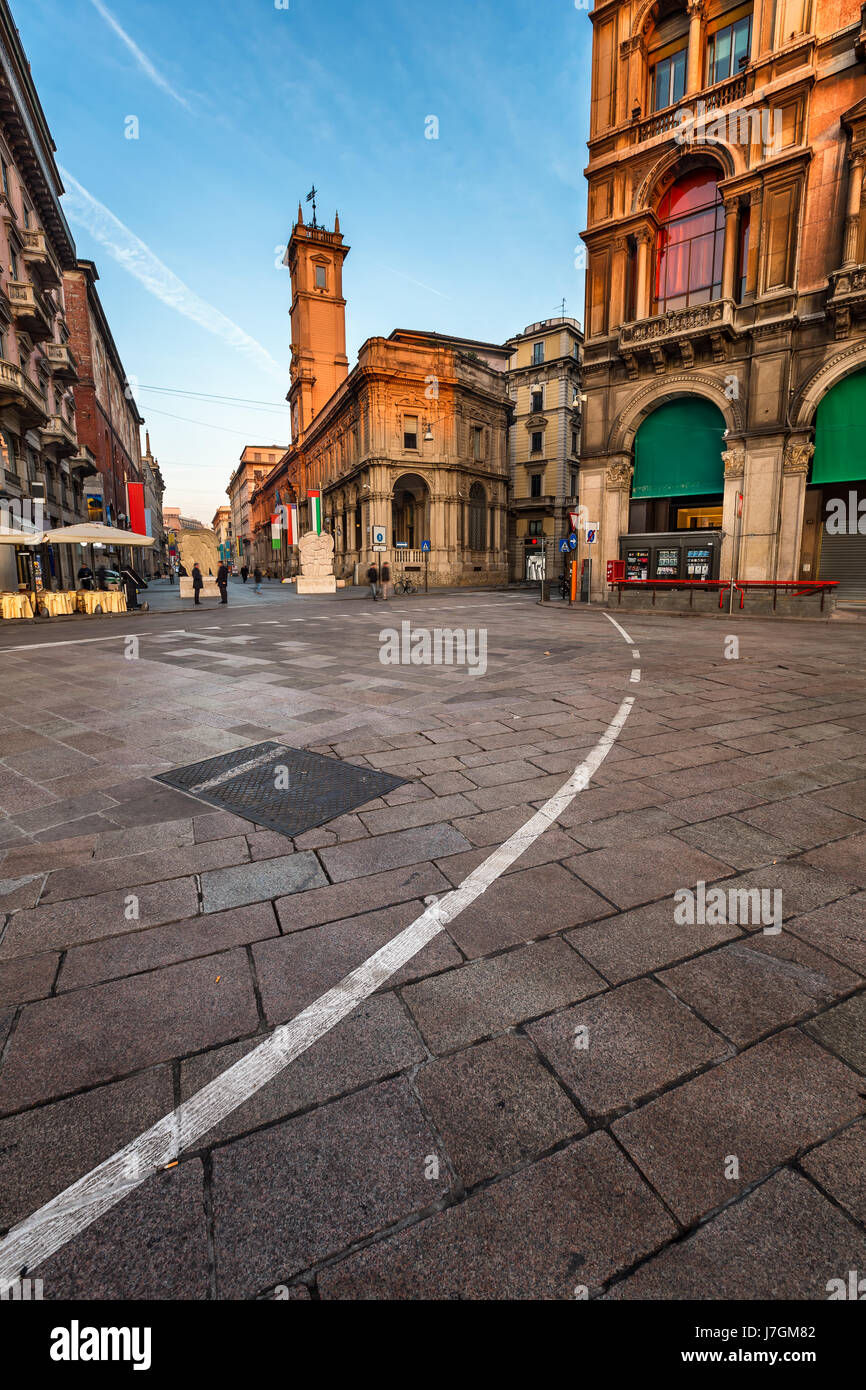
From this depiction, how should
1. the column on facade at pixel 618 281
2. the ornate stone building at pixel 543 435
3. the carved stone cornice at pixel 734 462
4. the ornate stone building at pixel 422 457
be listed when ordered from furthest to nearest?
the ornate stone building at pixel 543 435, the ornate stone building at pixel 422 457, the column on facade at pixel 618 281, the carved stone cornice at pixel 734 462

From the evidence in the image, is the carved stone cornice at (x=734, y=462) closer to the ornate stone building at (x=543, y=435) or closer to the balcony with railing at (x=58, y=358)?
the ornate stone building at (x=543, y=435)

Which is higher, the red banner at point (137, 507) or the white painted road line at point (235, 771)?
the red banner at point (137, 507)

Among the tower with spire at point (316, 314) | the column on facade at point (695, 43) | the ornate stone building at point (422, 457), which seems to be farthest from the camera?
the tower with spire at point (316, 314)

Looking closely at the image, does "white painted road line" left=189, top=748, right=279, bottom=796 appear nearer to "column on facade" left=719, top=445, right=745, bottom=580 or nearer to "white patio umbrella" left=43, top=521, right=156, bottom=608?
"white patio umbrella" left=43, top=521, right=156, bottom=608

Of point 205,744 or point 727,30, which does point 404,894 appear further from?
point 727,30

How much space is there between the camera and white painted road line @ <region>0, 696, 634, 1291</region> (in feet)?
4.69

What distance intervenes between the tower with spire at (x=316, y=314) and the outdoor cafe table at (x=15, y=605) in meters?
45.8

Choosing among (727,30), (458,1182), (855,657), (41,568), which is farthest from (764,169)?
(41,568)

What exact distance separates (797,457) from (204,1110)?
2109cm

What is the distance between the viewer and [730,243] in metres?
18.8

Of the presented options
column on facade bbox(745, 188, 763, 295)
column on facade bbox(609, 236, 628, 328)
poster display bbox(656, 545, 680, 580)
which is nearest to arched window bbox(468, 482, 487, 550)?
column on facade bbox(609, 236, 628, 328)

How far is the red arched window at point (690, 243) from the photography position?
1966cm

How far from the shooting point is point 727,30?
18.8m

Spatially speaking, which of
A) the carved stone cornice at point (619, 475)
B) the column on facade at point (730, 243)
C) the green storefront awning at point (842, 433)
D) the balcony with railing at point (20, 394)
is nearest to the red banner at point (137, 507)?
the balcony with railing at point (20, 394)
